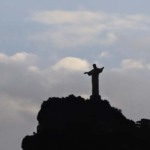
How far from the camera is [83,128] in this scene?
6391 centimetres

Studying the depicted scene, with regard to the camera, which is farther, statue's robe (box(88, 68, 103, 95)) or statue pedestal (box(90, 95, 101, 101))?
statue's robe (box(88, 68, 103, 95))

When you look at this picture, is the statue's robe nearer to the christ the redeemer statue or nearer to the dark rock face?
the christ the redeemer statue

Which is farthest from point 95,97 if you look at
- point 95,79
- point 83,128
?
point 83,128

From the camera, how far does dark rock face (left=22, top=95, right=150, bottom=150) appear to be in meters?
63.5

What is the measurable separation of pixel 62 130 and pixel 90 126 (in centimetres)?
247

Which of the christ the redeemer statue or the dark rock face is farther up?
the christ the redeemer statue

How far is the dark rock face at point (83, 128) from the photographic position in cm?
6353

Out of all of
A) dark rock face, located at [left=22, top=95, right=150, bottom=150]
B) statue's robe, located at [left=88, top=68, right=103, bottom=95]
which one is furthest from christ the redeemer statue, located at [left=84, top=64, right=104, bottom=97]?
dark rock face, located at [left=22, top=95, right=150, bottom=150]

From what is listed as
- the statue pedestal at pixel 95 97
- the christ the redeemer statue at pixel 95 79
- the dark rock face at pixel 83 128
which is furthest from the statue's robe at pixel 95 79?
the dark rock face at pixel 83 128

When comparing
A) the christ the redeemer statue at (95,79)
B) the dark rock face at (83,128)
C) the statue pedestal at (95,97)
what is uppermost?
the christ the redeemer statue at (95,79)

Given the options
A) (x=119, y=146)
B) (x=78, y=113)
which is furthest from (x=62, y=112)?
(x=119, y=146)

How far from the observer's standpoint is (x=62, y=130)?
6431cm

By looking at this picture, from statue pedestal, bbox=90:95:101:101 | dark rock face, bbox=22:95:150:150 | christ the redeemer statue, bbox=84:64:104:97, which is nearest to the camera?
dark rock face, bbox=22:95:150:150

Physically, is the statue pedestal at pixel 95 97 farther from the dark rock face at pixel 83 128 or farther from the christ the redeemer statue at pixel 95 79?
the dark rock face at pixel 83 128
